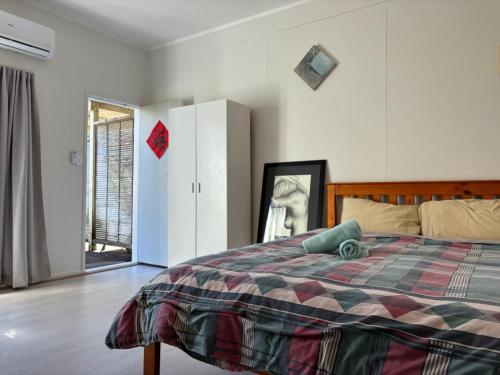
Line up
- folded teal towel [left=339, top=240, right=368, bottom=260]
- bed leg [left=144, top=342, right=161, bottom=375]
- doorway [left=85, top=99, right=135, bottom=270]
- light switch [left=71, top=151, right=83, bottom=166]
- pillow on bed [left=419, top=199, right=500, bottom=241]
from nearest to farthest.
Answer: bed leg [left=144, top=342, right=161, bottom=375]
folded teal towel [left=339, top=240, right=368, bottom=260]
pillow on bed [left=419, top=199, right=500, bottom=241]
light switch [left=71, top=151, right=83, bottom=166]
doorway [left=85, top=99, right=135, bottom=270]

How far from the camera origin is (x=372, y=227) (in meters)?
2.78

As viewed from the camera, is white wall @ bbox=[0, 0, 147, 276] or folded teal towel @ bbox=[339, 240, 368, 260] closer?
folded teal towel @ bbox=[339, 240, 368, 260]

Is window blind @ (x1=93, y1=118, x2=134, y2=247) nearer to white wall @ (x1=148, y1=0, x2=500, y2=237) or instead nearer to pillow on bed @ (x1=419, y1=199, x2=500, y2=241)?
white wall @ (x1=148, y1=0, x2=500, y2=237)

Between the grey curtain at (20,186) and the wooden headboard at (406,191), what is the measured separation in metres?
2.71

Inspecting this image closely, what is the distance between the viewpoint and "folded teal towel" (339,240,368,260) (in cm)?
173

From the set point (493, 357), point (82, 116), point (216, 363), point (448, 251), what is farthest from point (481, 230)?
point (82, 116)

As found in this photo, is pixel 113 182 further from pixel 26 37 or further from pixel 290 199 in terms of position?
pixel 290 199

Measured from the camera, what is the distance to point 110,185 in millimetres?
5809

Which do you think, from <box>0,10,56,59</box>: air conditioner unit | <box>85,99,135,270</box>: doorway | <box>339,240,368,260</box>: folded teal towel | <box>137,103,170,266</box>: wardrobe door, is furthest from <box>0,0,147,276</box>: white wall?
<box>339,240,368,260</box>: folded teal towel

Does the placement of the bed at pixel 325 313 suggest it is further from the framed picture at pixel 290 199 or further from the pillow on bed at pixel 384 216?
the framed picture at pixel 290 199

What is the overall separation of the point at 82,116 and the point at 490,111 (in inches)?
149

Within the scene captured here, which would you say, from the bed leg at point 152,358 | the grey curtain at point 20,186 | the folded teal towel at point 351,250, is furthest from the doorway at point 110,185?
the folded teal towel at point 351,250

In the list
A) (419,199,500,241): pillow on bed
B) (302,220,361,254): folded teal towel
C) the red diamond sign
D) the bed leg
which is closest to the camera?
the bed leg

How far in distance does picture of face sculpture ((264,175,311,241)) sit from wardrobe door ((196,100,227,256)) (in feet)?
1.50
